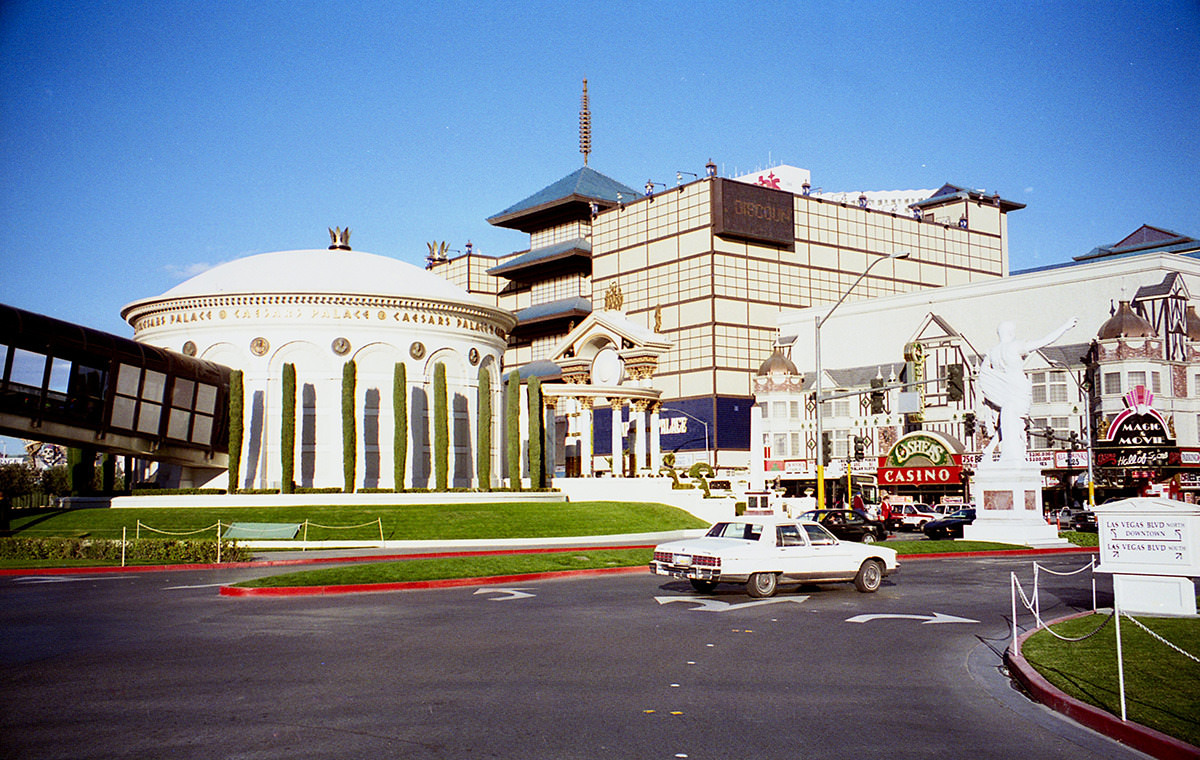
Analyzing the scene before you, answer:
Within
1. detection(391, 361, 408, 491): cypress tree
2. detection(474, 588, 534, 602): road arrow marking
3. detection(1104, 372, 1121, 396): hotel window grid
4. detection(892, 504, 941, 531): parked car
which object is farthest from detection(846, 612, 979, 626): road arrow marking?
detection(1104, 372, 1121, 396): hotel window grid

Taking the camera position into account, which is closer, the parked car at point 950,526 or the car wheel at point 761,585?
the car wheel at point 761,585

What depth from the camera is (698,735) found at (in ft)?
29.5

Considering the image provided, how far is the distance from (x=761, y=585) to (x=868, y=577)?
2518 mm

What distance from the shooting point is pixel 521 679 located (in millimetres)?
11461

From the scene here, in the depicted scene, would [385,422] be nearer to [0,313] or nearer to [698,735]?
[0,313]

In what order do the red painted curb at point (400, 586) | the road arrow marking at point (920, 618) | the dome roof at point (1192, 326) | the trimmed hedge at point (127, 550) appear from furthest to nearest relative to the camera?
the dome roof at point (1192, 326) < the trimmed hedge at point (127, 550) < the red painted curb at point (400, 586) < the road arrow marking at point (920, 618)

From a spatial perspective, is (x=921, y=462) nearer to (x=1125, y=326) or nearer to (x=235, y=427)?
(x=1125, y=326)

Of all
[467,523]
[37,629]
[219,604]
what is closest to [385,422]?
[467,523]

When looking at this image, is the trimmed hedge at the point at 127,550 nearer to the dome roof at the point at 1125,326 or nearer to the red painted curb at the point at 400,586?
the red painted curb at the point at 400,586

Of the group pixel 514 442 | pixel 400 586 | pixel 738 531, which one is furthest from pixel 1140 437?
pixel 400 586

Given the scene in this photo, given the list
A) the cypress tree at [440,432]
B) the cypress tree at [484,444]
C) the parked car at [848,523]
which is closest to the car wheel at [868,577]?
the parked car at [848,523]

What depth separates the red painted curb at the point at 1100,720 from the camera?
325 inches

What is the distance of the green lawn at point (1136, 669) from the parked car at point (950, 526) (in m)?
27.3

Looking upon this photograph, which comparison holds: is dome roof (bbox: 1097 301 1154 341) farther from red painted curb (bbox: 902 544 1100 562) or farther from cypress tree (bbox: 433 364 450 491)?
cypress tree (bbox: 433 364 450 491)
